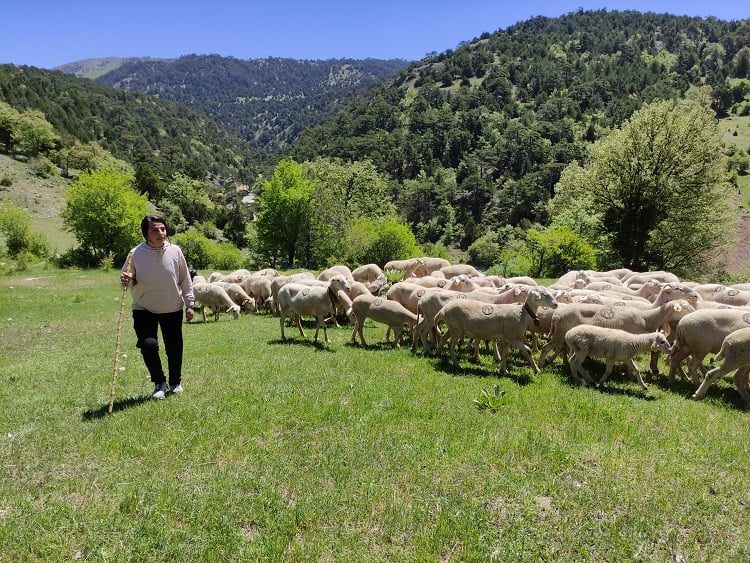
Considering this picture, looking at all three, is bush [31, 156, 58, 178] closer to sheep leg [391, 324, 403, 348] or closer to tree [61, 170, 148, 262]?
tree [61, 170, 148, 262]

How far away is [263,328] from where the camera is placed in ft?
56.4

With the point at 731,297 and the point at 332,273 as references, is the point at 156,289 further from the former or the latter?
the point at 731,297

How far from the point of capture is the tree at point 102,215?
47.5 m

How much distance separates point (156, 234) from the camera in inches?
310

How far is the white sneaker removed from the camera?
8.41 m

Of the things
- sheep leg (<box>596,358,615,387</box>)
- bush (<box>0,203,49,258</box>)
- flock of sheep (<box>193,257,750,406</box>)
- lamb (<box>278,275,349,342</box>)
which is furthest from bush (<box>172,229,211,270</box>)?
sheep leg (<box>596,358,615,387</box>)

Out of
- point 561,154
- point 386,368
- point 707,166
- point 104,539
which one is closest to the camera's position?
point 104,539

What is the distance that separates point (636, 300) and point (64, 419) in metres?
14.2

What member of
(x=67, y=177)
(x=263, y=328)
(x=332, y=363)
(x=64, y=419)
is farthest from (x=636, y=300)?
(x=67, y=177)

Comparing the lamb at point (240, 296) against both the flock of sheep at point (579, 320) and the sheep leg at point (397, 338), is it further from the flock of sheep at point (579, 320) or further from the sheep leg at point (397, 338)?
the sheep leg at point (397, 338)

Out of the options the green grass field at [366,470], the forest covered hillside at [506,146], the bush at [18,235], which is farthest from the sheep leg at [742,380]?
the forest covered hillside at [506,146]

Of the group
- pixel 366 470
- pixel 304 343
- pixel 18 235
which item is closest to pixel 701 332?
pixel 366 470

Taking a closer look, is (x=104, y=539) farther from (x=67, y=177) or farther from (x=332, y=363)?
(x=67, y=177)

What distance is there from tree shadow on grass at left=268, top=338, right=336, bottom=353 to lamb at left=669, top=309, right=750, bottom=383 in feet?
29.2
